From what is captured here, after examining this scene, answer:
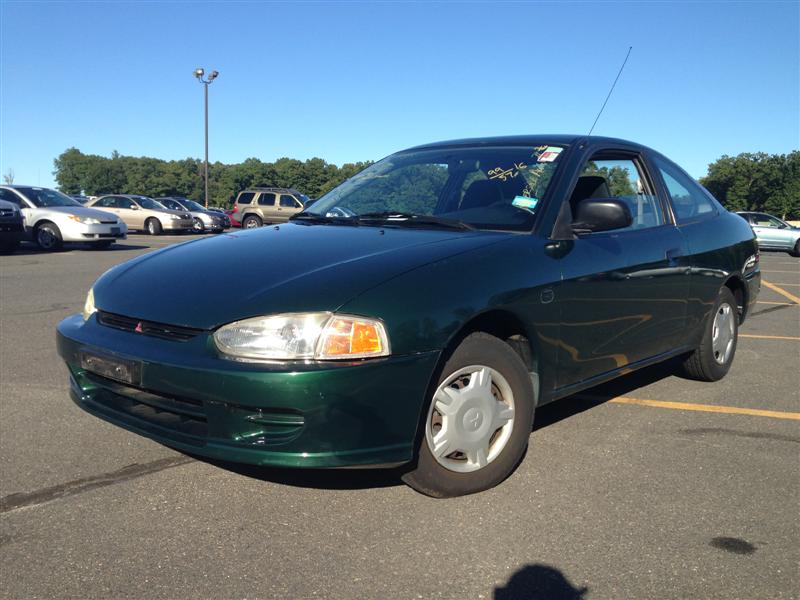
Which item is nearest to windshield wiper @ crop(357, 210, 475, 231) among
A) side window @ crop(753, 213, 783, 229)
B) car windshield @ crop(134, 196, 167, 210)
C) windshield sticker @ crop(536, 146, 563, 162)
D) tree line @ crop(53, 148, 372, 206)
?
windshield sticker @ crop(536, 146, 563, 162)

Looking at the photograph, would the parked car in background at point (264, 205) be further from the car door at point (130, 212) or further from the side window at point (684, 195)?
the side window at point (684, 195)

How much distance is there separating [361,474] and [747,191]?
92811 mm

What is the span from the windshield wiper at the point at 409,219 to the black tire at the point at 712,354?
2214 mm

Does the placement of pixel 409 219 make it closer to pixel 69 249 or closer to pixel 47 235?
pixel 47 235

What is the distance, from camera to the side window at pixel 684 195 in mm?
4676

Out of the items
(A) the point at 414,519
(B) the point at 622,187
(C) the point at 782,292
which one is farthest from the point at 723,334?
(C) the point at 782,292

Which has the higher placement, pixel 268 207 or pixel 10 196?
pixel 10 196

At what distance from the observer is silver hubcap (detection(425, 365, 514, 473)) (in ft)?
9.43

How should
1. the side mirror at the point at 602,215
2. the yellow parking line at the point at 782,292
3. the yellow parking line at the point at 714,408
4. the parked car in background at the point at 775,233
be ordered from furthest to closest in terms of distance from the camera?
the parked car in background at the point at 775,233 → the yellow parking line at the point at 782,292 → the yellow parking line at the point at 714,408 → the side mirror at the point at 602,215

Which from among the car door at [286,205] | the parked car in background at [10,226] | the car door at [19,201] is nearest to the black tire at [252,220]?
the car door at [286,205]

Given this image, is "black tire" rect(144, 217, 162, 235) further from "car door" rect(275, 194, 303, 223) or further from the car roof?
the car roof

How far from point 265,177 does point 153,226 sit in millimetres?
80555

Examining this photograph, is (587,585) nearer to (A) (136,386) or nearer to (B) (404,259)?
(B) (404,259)

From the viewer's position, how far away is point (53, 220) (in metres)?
16.8
